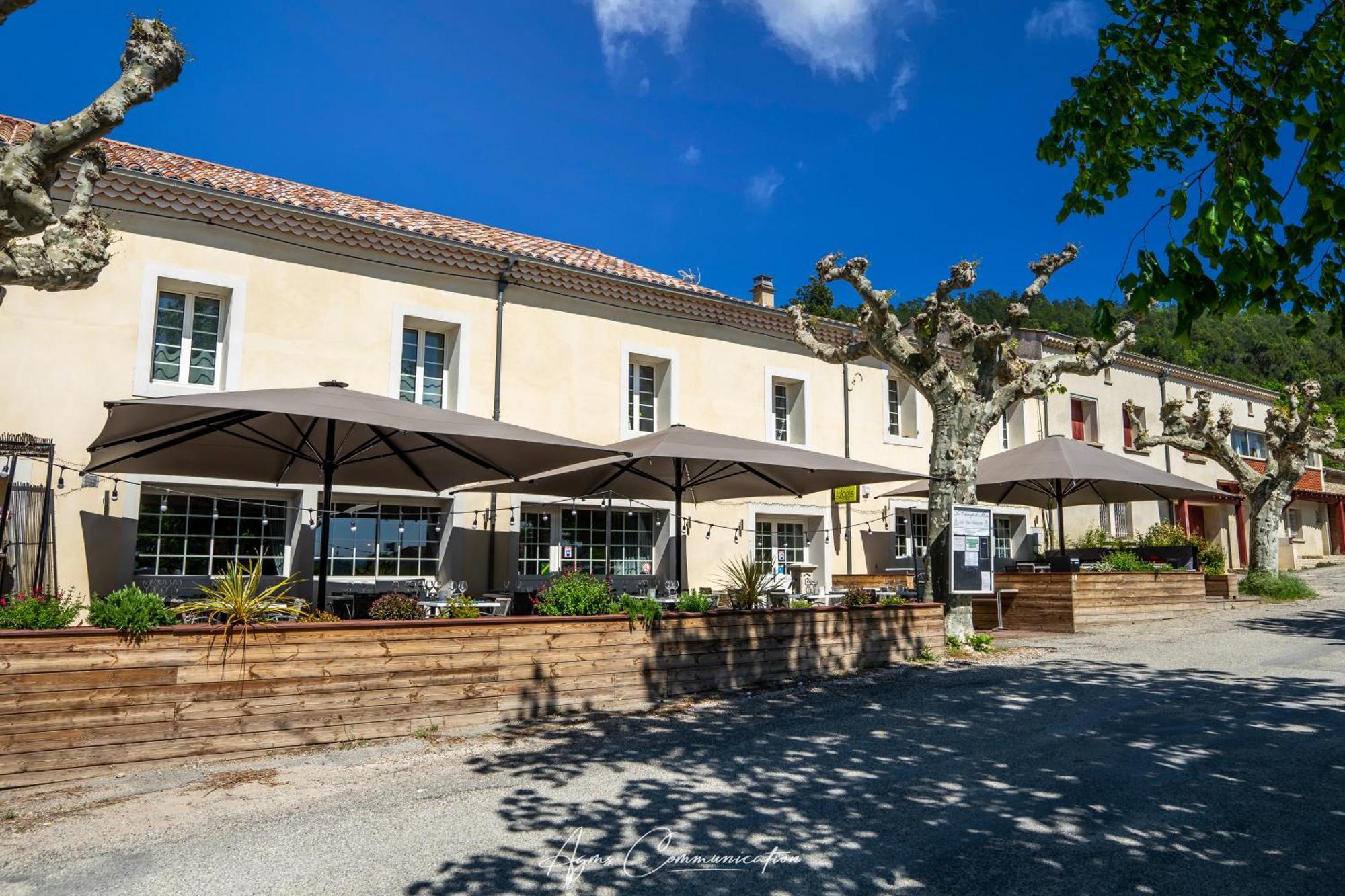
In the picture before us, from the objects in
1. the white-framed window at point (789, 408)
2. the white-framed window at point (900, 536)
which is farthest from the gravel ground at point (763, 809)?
the white-framed window at point (900, 536)

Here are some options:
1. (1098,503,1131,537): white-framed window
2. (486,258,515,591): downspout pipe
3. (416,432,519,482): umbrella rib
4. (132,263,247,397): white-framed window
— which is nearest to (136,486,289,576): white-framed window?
(132,263,247,397): white-framed window

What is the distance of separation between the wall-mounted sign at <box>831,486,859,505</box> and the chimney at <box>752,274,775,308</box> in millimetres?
4451

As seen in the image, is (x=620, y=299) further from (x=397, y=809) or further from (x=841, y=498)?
(x=397, y=809)

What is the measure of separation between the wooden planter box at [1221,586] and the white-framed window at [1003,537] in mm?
3944

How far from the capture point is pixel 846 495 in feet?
52.2

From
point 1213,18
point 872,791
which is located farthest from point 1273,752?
point 1213,18

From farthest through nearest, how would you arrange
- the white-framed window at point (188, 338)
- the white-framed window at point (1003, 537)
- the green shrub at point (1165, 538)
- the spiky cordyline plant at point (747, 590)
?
the white-framed window at point (1003, 537) < the green shrub at point (1165, 538) < the white-framed window at point (188, 338) < the spiky cordyline plant at point (747, 590)

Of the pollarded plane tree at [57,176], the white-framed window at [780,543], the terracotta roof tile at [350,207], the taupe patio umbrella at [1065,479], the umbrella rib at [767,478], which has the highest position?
the terracotta roof tile at [350,207]

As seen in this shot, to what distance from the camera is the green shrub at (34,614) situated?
18.4 ft

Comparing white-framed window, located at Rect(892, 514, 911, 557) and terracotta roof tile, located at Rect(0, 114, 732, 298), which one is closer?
terracotta roof tile, located at Rect(0, 114, 732, 298)

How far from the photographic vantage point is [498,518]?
12.8 metres

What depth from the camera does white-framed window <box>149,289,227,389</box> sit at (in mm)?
10891

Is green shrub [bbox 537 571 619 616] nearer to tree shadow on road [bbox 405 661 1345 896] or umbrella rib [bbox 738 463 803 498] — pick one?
tree shadow on road [bbox 405 661 1345 896]

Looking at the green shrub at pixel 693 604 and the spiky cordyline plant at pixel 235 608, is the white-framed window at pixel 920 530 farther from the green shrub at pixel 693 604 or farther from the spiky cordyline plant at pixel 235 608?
the spiky cordyline plant at pixel 235 608
